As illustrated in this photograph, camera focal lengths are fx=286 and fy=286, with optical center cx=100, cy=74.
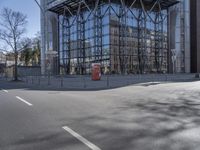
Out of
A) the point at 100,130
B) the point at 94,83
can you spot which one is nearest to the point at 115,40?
the point at 94,83

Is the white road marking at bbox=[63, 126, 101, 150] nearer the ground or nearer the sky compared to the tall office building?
nearer the ground

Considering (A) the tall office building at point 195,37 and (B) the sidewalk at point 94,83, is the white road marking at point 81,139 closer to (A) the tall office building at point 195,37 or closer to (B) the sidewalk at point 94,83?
(B) the sidewalk at point 94,83

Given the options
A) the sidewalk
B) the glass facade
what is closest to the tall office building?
the glass facade

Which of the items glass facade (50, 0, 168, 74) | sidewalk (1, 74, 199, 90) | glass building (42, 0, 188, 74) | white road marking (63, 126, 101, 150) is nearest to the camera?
white road marking (63, 126, 101, 150)

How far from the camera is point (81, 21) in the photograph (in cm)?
5344

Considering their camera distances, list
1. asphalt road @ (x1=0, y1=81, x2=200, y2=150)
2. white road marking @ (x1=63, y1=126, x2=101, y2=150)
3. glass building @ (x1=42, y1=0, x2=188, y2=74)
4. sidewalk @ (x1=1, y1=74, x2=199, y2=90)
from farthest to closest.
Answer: glass building @ (x1=42, y1=0, x2=188, y2=74)
sidewalk @ (x1=1, y1=74, x2=199, y2=90)
asphalt road @ (x1=0, y1=81, x2=200, y2=150)
white road marking @ (x1=63, y1=126, x2=101, y2=150)

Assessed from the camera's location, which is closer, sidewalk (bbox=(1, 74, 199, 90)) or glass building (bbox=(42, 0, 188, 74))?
sidewalk (bbox=(1, 74, 199, 90))

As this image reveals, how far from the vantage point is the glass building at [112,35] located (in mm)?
47750

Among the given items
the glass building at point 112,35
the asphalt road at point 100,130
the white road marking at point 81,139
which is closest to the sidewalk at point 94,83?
the glass building at point 112,35

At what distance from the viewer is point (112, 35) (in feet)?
Answer: 155

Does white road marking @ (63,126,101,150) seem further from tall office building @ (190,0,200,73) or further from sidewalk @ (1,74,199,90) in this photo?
tall office building @ (190,0,200,73)

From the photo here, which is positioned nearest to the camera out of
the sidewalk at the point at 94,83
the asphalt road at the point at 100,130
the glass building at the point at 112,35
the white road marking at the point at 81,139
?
the white road marking at the point at 81,139

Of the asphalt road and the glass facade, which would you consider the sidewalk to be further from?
the asphalt road

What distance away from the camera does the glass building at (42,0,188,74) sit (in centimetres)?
4775
